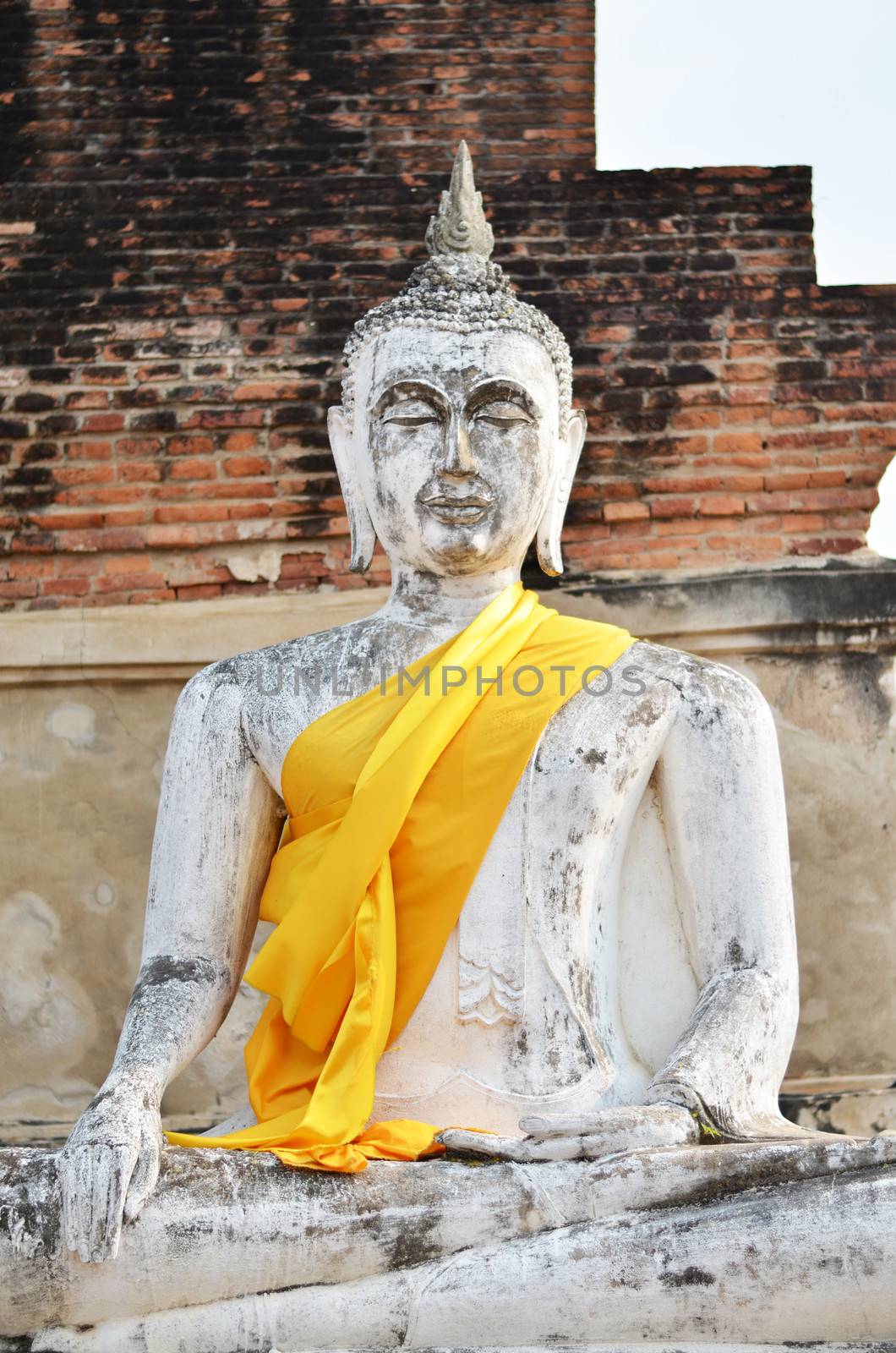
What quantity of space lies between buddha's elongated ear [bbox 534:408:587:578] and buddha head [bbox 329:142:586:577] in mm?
25

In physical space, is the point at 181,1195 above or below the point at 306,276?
below

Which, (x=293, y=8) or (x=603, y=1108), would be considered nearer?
(x=603, y=1108)

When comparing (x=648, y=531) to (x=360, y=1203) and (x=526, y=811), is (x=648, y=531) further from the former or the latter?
(x=360, y=1203)

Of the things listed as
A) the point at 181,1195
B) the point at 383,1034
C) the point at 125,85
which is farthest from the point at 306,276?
the point at 181,1195

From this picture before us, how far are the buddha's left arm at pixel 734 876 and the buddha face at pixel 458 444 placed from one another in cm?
57

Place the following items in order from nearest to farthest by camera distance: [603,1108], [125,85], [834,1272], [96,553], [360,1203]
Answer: [834,1272]
[360,1203]
[603,1108]
[96,553]
[125,85]

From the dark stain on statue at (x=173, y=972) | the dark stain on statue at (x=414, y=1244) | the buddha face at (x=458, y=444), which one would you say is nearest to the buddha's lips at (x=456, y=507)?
the buddha face at (x=458, y=444)

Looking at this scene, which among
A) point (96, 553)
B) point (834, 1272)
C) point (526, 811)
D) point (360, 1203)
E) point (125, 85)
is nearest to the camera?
point (834, 1272)

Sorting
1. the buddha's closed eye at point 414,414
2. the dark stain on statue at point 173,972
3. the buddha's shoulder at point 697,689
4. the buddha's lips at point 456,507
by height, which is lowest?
the dark stain on statue at point 173,972

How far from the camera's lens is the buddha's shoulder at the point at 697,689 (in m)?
5.05

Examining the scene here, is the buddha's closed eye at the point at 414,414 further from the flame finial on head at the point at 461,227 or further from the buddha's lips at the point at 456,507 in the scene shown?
the flame finial on head at the point at 461,227

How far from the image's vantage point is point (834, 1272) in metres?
3.94

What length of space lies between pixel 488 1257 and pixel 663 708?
1435 millimetres

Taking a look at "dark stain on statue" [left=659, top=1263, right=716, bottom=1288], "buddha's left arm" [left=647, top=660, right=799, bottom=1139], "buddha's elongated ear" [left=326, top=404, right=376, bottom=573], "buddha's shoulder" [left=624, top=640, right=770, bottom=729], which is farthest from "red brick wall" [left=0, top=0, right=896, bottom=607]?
"dark stain on statue" [left=659, top=1263, right=716, bottom=1288]
